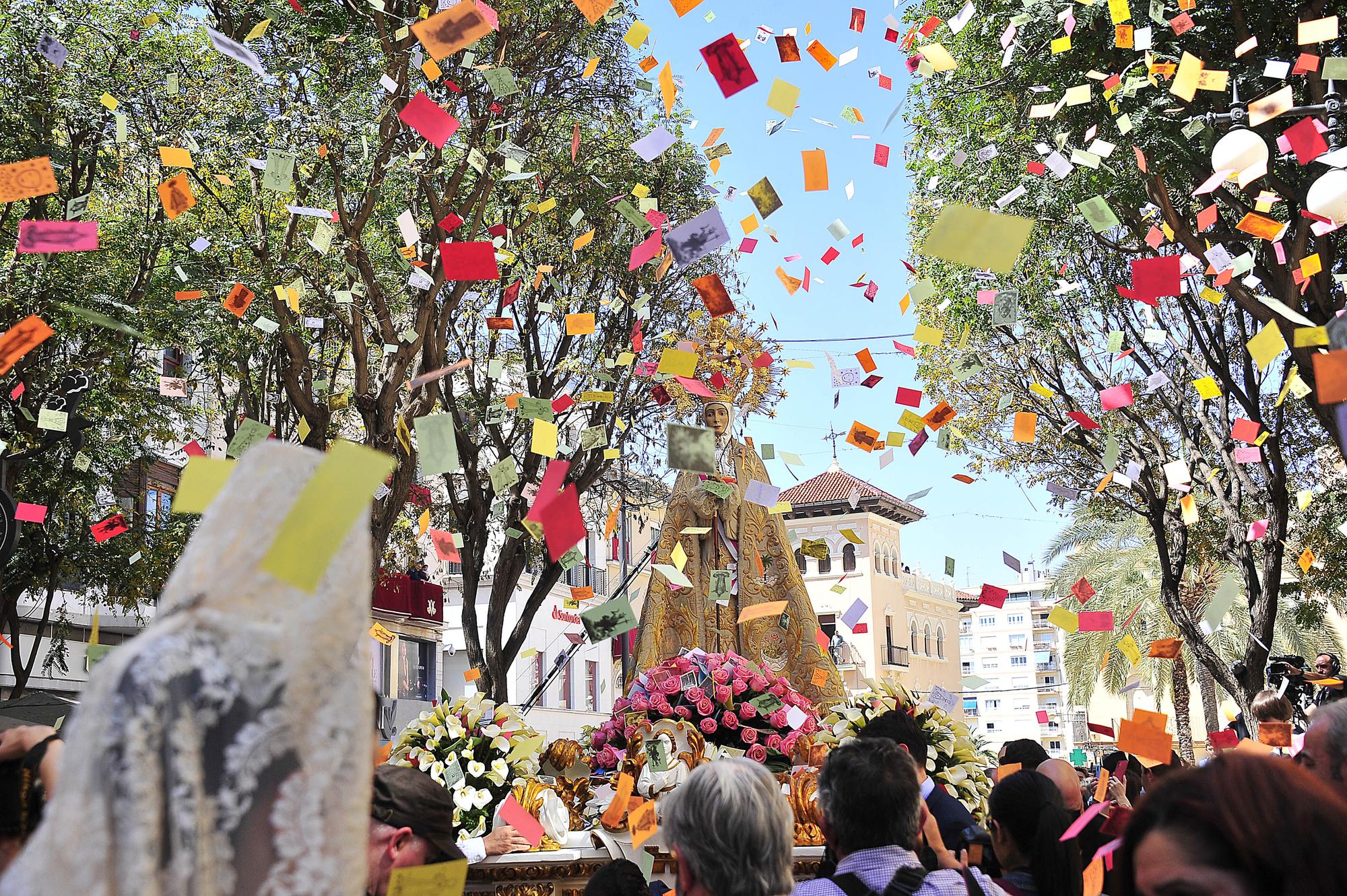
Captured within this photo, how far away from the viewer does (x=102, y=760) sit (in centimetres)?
131

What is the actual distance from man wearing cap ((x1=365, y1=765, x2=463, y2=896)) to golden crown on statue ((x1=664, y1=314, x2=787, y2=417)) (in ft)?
23.4

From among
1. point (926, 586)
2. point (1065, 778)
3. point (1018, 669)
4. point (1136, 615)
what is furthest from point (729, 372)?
point (1018, 669)

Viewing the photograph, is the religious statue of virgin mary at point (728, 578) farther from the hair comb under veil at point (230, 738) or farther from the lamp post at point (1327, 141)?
the hair comb under veil at point (230, 738)

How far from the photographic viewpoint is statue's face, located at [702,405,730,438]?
9.76 m

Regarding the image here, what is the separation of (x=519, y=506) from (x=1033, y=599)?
258ft

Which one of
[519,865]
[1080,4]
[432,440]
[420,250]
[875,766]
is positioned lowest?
[519,865]

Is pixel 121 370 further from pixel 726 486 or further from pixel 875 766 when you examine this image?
pixel 875 766

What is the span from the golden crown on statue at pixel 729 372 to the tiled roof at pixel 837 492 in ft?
106

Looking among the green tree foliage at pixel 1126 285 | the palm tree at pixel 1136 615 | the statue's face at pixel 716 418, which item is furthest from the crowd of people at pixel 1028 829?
the palm tree at pixel 1136 615

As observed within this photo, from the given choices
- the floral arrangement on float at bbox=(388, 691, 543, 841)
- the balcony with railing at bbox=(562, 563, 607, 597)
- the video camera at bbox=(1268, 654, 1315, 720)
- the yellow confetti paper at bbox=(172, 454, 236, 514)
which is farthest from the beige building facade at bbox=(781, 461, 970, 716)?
the yellow confetti paper at bbox=(172, 454, 236, 514)

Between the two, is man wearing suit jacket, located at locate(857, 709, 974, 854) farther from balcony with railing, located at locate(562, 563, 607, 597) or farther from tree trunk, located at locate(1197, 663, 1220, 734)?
balcony with railing, located at locate(562, 563, 607, 597)

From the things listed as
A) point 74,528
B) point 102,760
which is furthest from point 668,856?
point 74,528

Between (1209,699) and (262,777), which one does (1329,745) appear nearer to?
(262,777)

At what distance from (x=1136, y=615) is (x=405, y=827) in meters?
26.2
